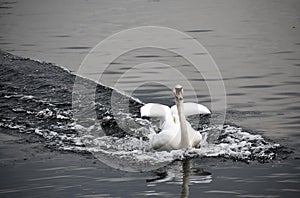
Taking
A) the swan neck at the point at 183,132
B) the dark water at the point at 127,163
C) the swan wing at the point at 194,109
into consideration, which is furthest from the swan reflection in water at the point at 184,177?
the swan wing at the point at 194,109

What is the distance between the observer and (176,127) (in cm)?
1306

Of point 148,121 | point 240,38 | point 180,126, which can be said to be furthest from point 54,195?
point 240,38

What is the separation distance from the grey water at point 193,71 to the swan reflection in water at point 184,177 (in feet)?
0.06

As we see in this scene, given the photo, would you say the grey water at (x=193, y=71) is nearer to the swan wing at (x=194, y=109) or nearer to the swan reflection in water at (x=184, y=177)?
the swan reflection in water at (x=184, y=177)

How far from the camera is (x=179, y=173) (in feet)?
37.1

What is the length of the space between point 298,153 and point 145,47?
1184 centimetres

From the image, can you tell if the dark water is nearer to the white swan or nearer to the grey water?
the grey water

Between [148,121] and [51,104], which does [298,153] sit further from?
[51,104]

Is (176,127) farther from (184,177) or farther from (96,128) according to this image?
(96,128)

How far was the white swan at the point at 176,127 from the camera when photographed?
12.6 m

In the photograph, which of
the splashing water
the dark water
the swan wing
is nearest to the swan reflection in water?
the dark water

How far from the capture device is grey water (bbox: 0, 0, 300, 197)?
35.0ft

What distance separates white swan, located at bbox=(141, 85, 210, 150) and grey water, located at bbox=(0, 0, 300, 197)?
2.40 feet

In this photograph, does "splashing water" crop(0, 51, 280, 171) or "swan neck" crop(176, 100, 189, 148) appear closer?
"splashing water" crop(0, 51, 280, 171)
